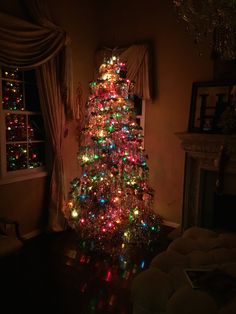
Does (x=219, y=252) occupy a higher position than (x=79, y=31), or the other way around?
(x=79, y=31)

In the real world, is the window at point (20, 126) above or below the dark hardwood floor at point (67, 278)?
above

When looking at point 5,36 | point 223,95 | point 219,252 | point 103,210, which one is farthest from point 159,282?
point 5,36

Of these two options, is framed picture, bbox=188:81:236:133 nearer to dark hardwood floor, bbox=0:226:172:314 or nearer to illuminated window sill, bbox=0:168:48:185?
dark hardwood floor, bbox=0:226:172:314

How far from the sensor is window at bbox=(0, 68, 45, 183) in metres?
3.41

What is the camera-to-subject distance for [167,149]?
4141 mm

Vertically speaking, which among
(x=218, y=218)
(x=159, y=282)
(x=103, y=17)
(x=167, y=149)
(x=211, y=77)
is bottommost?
(x=218, y=218)

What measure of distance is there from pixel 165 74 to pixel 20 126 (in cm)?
225

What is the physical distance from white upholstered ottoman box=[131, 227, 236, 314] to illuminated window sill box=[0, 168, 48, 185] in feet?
7.23

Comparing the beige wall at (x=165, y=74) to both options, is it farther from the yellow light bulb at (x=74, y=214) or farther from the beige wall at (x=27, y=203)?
the beige wall at (x=27, y=203)

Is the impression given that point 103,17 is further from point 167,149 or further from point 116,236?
point 116,236

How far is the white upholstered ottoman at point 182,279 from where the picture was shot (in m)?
1.52

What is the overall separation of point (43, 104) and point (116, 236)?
202cm

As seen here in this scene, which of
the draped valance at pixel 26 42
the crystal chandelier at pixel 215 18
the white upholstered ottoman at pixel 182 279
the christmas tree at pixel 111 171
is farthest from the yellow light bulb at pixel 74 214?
the crystal chandelier at pixel 215 18

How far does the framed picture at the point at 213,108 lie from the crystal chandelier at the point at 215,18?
1.14 meters
